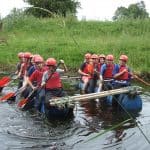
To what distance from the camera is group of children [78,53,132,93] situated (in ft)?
48.9

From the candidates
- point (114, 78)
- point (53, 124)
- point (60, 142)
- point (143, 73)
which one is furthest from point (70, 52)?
point (60, 142)

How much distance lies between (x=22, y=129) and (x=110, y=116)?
10.3 feet

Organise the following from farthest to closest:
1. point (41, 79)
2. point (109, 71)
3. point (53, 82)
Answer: point (109, 71) < point (41, 79) < point (53, 82)

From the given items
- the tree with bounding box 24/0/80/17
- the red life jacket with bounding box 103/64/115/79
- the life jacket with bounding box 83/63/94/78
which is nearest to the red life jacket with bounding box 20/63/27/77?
the life jacket with bounding box 83/63/94/78

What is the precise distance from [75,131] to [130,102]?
2812 millimetres

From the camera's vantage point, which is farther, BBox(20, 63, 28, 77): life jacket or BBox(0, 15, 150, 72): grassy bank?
BBox(0, 15, 150, 72): grassy bank

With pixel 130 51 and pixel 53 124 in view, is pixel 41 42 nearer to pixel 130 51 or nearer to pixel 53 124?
pixel 130 51

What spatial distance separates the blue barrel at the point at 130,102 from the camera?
46.7 feet

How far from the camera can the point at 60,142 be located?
36.2 feet

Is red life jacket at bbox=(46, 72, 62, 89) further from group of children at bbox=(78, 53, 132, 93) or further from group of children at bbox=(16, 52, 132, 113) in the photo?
group of children at bbox=(78, 53, 132, 93)

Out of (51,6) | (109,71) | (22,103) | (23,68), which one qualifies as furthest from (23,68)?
(51,6)

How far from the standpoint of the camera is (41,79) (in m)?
14.4

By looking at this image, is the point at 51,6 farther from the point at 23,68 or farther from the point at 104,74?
the point at 104,74

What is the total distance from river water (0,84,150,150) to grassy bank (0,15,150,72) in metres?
7.73
